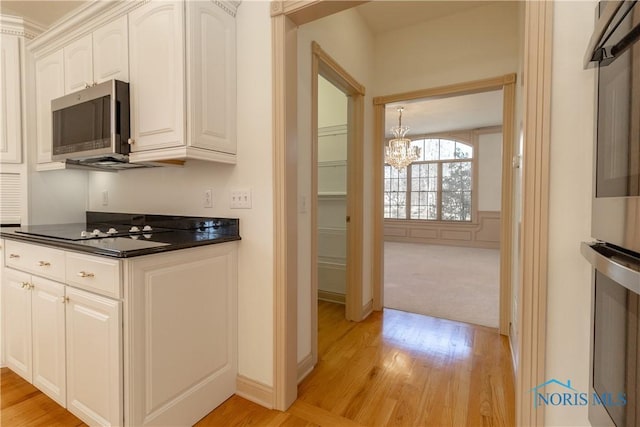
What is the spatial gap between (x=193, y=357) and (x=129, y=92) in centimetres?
152

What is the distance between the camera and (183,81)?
1.54m

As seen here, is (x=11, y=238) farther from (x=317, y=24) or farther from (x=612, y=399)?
(x=612, y=399)

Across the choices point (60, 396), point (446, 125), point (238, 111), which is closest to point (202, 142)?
point (238, 111)

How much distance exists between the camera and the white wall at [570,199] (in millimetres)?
1081

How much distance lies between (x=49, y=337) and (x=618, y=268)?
242cm

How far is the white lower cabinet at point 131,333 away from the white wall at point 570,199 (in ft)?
5.08

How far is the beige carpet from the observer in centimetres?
319

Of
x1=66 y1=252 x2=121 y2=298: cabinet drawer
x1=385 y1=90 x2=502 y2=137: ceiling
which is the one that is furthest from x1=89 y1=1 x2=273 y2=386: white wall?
x1=385 y1=90 x2=502 y2=137: ceiling

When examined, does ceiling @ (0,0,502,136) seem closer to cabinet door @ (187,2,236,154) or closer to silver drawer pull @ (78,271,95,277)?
cabinet door @ (187,2,236,154)

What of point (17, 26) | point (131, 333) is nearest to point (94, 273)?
point (131, 333)

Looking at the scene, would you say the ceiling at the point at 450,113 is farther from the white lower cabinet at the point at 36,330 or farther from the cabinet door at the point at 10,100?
the white lower cabinet at the point at 36,330

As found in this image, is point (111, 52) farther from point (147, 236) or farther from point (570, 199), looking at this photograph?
point (570, 199)

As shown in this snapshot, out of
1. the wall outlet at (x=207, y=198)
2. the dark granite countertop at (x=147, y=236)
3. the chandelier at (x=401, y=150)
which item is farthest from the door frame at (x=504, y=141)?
the chandelier at (x=401, y=150)

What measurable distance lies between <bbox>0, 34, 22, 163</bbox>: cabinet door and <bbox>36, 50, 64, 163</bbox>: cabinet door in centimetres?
12
